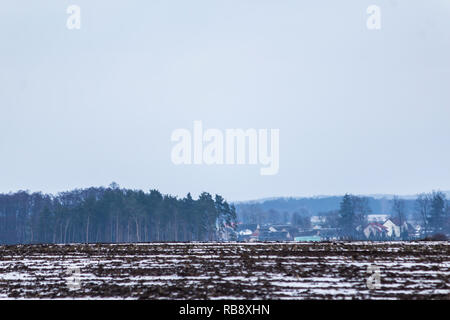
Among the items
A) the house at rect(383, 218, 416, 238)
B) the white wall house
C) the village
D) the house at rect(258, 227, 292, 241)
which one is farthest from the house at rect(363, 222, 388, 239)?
the house at rect(258, 227, 292, 241)

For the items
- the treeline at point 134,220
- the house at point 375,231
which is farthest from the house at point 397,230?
the treeline at point 134,220

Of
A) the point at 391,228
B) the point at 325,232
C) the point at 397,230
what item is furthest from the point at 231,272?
the point at 325,232

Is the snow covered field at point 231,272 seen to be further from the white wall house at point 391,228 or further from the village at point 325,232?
the white wall house at point 391,228

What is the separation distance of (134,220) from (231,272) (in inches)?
3363

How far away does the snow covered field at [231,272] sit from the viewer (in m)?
20.9

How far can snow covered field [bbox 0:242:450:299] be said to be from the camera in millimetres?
20906

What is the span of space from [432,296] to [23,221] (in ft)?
397

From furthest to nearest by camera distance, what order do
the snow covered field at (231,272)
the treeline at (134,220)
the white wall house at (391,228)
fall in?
the white wall house at (391,228), the treeline at (134,220), the snow covered field at (231,272)

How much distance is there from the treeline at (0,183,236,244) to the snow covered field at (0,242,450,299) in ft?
234

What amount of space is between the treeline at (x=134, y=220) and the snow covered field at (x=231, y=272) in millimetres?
71459

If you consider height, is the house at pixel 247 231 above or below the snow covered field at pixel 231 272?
below

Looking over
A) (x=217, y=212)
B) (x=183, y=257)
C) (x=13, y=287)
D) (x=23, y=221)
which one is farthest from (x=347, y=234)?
(x=13, y=287)
